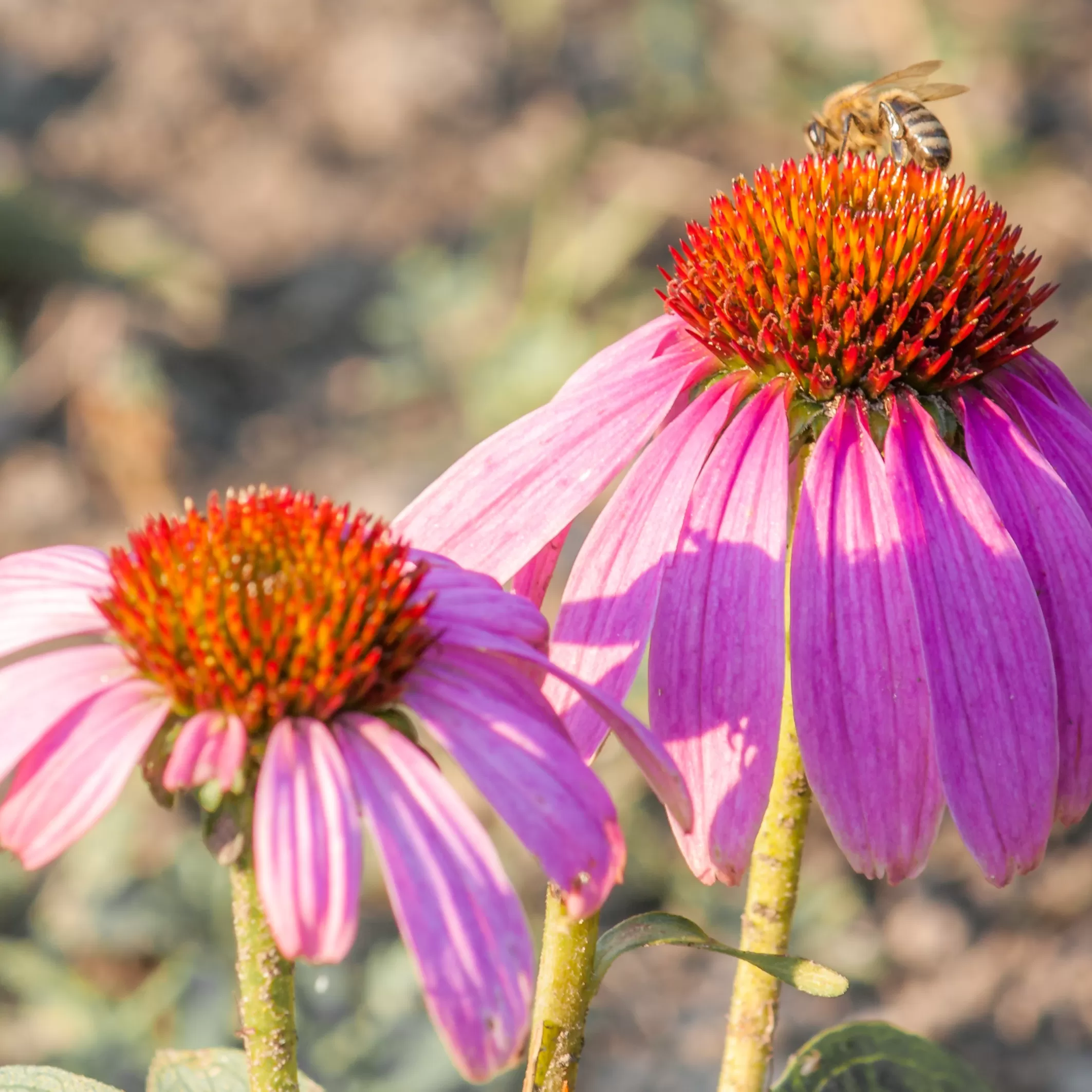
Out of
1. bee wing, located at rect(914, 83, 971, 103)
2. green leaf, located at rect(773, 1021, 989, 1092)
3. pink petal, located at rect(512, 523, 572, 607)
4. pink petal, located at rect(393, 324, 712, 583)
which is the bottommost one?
green leaf, located at rect(773, 1021, 989, 1092)

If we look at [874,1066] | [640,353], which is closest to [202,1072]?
[874,1066]

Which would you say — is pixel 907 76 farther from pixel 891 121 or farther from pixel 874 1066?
pixel 874 1066

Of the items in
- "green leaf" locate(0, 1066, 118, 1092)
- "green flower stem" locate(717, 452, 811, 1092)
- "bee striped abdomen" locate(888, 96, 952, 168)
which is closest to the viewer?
"green leaf" locate(0, 1066, 118, 1092)

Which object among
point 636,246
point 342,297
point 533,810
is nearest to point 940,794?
point 533,810

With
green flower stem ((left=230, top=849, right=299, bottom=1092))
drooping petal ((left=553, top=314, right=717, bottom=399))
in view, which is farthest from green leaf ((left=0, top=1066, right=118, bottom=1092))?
drooping petal ((left=553, top=314, right=717, bottom=399))

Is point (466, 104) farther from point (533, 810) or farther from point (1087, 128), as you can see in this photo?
point (533, 810)

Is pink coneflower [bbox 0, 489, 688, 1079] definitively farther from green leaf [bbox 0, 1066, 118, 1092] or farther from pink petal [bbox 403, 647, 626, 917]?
green leaf [bbox 0, 1066, 118, 1092]

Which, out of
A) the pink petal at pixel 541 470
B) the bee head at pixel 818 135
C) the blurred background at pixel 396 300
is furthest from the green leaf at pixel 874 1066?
the bee head at pixel 818 135
